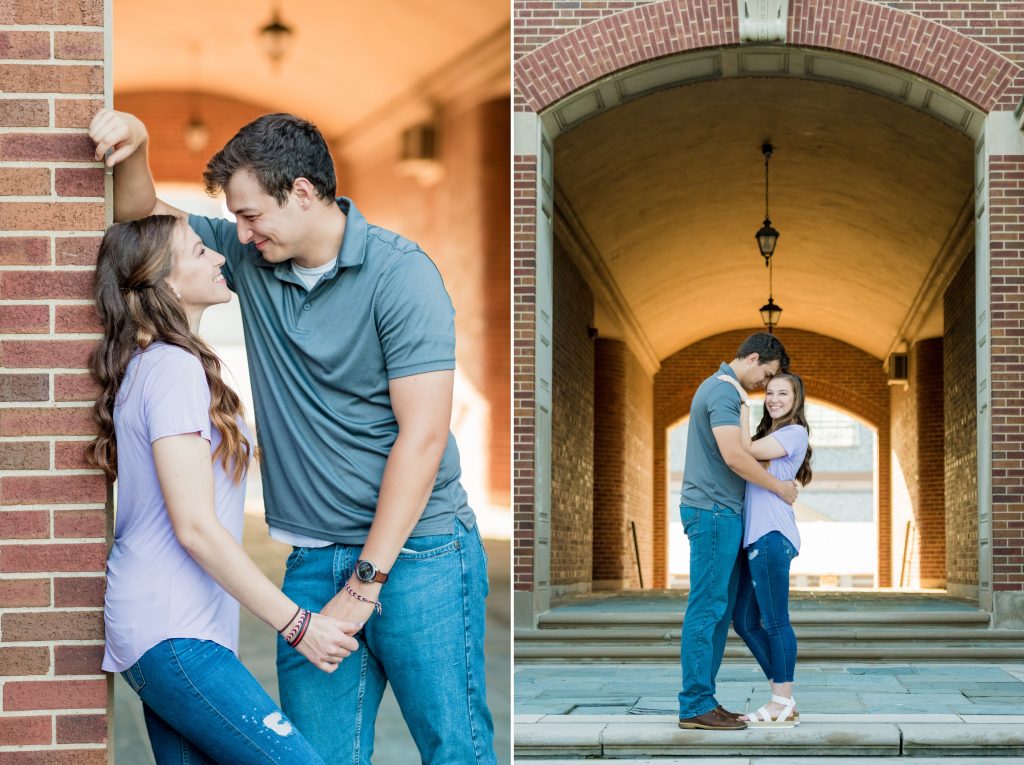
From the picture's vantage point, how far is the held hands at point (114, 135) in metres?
2.58

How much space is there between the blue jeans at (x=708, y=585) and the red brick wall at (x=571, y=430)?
7.46 metres

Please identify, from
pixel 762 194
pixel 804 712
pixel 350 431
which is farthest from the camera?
pixel 762 194

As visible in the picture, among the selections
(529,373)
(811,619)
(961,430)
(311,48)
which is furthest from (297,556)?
(961,430)

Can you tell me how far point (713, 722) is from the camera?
5.40 meters

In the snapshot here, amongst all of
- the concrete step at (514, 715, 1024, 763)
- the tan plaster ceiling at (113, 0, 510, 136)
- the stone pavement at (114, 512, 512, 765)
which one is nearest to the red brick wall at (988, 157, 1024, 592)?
the stone pavement at (114, 512, 512, 765)

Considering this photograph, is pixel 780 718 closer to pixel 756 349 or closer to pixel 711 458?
pixel 711 458

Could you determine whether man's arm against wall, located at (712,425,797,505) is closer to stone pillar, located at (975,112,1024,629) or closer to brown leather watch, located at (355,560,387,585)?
brown leather watch, located at (355,560,387,585)

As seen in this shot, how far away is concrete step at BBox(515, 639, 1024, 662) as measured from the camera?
8.77 meters

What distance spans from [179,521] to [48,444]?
0.45m

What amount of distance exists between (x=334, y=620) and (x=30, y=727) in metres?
0.71

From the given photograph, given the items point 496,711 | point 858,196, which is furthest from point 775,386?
point 858,196

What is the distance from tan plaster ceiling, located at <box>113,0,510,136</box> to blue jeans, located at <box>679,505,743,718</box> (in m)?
4.48

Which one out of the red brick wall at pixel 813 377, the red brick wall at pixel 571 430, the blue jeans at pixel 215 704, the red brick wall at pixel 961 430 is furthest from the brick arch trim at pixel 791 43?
the red brick wall at pixel 813 377

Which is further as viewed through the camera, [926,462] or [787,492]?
[926,462]
